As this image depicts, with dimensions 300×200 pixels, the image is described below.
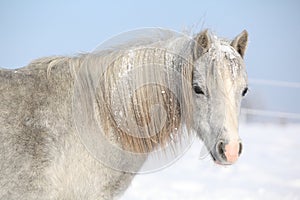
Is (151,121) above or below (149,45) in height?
below

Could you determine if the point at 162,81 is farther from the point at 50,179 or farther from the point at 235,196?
the point at 235,196

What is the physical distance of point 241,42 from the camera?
3402 millimetres

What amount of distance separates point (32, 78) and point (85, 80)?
0.38 metres

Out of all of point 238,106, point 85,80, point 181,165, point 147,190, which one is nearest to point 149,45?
point 85,80

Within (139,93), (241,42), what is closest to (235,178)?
(241,42)

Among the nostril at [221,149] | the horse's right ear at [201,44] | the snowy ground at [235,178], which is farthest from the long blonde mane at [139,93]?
the snowy ground at [235,178]

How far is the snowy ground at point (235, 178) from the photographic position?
5.80m

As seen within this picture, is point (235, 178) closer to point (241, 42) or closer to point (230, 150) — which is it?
point (241, 42)

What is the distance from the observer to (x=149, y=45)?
3.48 metres

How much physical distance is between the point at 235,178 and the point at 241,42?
11.4 feet

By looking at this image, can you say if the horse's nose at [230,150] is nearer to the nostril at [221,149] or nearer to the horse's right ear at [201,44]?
the nostril at [221,149]

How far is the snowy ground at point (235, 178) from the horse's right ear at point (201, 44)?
2021 millimetres

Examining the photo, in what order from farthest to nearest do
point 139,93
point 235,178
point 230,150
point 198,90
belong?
point 235,178 < point 139,93 < point 198,90 < point 230,150

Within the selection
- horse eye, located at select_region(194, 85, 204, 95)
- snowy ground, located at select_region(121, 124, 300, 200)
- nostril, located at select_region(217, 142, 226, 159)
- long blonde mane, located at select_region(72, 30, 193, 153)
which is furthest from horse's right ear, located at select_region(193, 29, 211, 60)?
snowy ground, located at select_region(121, 124, 300, 200)
